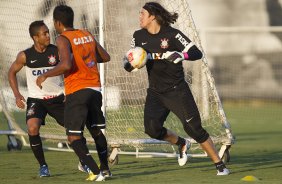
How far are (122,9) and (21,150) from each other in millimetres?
3218

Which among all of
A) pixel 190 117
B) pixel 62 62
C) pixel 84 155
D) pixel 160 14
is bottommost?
pixel 84 155

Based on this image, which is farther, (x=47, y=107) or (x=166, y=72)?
(x=47, y=107)

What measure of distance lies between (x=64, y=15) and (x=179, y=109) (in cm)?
186

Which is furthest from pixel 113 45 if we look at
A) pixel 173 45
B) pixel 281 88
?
pixel 281 88

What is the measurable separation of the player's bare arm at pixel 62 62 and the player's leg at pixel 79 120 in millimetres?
408

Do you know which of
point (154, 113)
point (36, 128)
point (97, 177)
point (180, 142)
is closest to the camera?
point (97, 177)

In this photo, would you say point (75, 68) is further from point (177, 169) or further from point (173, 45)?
point (177, 169)

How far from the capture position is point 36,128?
12.8m

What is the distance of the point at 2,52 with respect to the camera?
17.4 m

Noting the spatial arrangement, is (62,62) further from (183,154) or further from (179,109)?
(183,154)

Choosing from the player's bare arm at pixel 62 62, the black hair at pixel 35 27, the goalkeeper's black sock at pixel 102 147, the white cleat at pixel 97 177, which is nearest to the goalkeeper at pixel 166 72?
the goalkeeper's black sock at pixel 102 147

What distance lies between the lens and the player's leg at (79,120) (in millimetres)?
11750

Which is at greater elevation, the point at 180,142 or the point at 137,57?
the point at 137,57

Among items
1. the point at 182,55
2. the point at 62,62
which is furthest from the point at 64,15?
the point at 182,55
